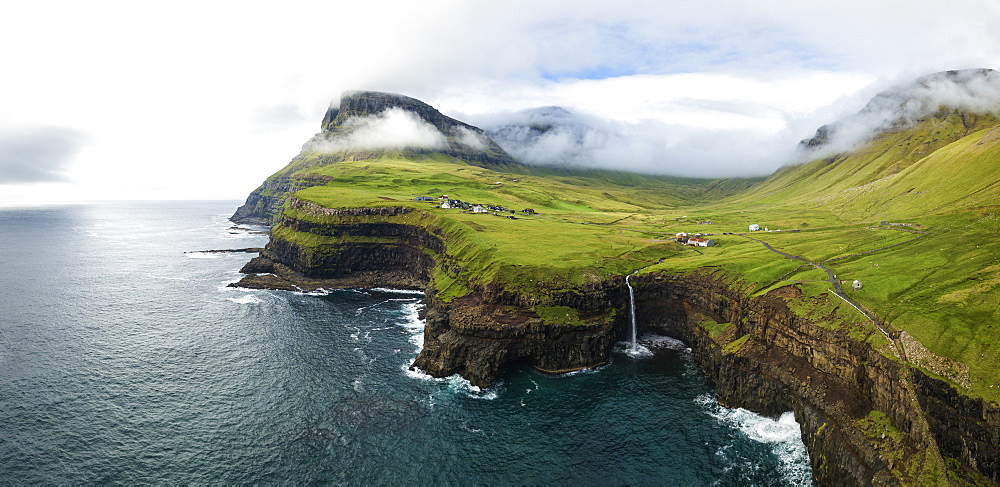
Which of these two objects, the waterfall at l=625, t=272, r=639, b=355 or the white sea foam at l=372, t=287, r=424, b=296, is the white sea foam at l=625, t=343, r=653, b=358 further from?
the white sea foam at l=372, t=287, r=424, b=296

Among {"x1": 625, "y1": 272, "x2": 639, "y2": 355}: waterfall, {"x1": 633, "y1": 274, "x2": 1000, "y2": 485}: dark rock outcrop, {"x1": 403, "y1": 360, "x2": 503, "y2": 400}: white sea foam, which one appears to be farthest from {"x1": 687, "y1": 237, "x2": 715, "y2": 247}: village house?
{"x1": 403, "y1": 360, "x2": 503, "y2": 400}: white sea foam

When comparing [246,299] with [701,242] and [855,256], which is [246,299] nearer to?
[701,242]

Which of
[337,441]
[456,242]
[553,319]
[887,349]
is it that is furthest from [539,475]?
[456,242]

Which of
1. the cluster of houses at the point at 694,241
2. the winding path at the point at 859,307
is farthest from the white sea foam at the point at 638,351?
the cluster of houses at the point at 694,241

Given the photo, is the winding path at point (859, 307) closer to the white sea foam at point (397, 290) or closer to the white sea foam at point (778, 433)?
the white sea foam at point (778, 433)

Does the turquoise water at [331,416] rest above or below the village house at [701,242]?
below
